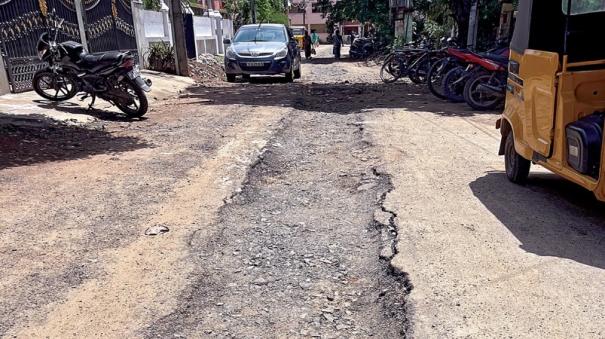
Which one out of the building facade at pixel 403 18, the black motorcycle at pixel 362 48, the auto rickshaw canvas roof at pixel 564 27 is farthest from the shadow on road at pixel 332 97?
the black motorcycle at pixel 362 48

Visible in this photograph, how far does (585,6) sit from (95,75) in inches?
270

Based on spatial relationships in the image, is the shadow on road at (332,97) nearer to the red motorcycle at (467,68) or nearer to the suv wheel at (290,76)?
the red motorcycle at (467,68)

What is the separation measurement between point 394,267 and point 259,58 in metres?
11.1

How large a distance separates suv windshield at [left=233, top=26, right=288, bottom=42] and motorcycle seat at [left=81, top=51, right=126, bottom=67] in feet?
22.4

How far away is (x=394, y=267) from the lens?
315 centimetres

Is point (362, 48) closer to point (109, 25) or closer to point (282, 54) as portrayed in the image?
point (282, 54)

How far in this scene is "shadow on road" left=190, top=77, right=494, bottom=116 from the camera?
9.56 metres

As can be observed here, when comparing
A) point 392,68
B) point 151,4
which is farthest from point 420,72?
point 151,4

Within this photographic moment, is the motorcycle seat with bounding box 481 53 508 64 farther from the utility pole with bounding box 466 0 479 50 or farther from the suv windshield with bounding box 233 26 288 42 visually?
the suv windshield with bounding box 233 26 288 42

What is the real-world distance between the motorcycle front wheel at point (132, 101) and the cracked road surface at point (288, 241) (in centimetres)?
156

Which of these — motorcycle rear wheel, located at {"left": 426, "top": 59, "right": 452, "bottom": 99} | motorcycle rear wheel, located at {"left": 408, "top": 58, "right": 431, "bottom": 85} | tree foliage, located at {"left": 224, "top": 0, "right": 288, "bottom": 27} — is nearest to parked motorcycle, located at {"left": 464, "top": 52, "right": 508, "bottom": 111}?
motorcycle rear wheel, located at {"left": 426, "top": 59, "right": 452, "bottom": 99}

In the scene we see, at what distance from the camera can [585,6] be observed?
12.1 ft

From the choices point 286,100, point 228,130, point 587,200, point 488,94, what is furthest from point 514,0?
point 587,200

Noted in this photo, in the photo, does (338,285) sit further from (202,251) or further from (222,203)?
(222,203)
